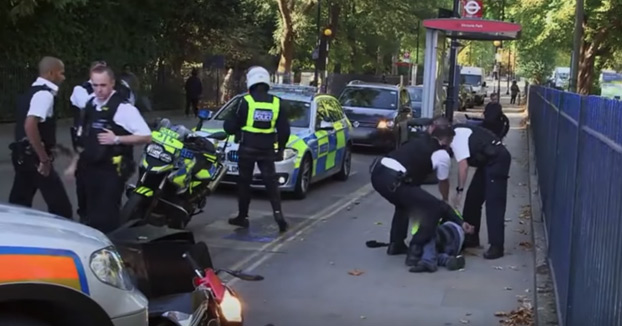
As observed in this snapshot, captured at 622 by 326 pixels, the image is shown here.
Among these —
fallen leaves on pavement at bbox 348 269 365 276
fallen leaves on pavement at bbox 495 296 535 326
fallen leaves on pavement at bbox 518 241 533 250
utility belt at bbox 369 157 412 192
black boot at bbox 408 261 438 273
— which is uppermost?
utility belt at bbox 369 157 412 192

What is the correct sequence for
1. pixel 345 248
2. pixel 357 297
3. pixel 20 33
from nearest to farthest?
pixel 357 297, pixel 345 248, pixel 20 33

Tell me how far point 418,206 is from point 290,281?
1427 millimetres

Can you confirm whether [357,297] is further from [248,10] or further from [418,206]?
[248,10]

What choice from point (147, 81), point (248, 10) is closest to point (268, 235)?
point (147, 81)

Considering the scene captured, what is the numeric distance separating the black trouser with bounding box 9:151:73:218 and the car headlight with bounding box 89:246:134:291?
12.3 ft

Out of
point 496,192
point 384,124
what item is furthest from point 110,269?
point 384,124

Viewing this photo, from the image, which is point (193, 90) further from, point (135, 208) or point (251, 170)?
point (135, 208)

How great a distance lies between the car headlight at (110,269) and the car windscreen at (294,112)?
8803mm

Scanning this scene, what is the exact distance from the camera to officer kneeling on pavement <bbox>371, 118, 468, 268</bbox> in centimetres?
773

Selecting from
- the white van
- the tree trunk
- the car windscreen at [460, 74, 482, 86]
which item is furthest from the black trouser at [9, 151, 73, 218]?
the car windscreen at [460, 74, 482, 86]

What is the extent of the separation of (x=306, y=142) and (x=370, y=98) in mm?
8439

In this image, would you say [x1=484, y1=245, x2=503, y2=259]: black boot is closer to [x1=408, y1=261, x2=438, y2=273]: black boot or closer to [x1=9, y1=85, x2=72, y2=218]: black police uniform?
[x1=408, y1=261, x2=438, y2=273]: black boot

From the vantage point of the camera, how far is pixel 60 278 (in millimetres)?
3490

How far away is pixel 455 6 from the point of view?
1983 cm
